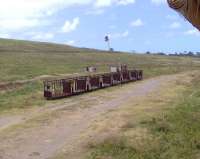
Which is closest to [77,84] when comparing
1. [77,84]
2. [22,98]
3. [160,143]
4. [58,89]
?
[77,84]

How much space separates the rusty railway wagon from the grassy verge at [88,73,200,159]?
14.1 meters

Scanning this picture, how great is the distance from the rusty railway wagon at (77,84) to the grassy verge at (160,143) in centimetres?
1410

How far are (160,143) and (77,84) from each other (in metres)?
21.2

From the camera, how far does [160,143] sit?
1553 cm

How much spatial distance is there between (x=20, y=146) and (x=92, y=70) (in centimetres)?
5114

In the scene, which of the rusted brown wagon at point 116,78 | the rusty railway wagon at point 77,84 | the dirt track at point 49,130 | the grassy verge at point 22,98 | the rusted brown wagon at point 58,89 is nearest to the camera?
the dirt track at point 49,130

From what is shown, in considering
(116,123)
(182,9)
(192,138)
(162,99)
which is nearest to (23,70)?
(162,99)

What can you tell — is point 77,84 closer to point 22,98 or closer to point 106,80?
point 22,98

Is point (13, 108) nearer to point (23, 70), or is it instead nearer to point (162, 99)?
point (162, 99)

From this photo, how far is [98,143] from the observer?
15773 millimetres

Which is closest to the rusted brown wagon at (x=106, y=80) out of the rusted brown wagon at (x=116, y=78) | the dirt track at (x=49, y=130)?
the rusted brown wagon at (x=116, y=78)

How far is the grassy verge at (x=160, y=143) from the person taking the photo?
13992 mm

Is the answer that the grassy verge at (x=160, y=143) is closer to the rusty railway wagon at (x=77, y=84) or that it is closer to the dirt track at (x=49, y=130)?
the dirt track at (x=49, y=130)

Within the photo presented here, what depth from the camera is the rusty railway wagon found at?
33344 mm
